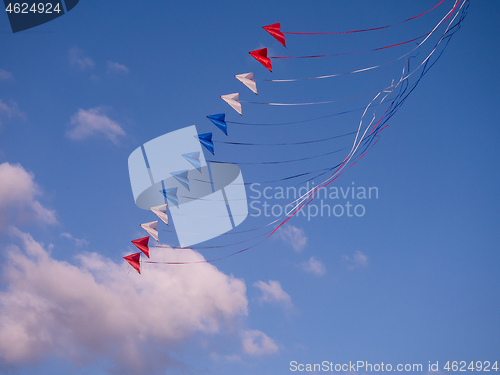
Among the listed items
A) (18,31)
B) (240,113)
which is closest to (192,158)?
(240,113)

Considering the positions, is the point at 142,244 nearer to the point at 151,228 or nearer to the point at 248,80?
the point at 151,228

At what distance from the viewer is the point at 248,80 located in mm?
7840

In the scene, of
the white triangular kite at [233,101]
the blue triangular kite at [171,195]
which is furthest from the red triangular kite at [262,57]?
the blue triangular kite at [171,195]

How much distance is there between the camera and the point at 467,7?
729 cm

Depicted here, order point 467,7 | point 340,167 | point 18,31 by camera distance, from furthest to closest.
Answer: point 18,31 → point 340,167 → point 467,7

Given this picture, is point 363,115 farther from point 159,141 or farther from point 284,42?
point 159,141

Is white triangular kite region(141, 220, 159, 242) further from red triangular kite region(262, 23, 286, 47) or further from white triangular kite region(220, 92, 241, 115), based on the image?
red triangular kite region(262, 23, 286, 47)

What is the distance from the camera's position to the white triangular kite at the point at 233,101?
26.3ft

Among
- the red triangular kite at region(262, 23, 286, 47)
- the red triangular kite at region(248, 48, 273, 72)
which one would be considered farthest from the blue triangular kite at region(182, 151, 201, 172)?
the red triangular kite at region(262, 23, 286, 47)

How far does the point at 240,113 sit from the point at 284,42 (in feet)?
5.54

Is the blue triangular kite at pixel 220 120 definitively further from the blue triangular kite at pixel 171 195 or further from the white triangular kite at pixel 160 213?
the white triangular kite at pixel 160 213

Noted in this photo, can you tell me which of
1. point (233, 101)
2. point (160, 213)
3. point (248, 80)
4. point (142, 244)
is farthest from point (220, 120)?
point (142, 244)

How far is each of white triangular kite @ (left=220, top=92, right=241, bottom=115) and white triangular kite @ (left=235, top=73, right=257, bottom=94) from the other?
1.18ft

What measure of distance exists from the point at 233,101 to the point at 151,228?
3506 mm
